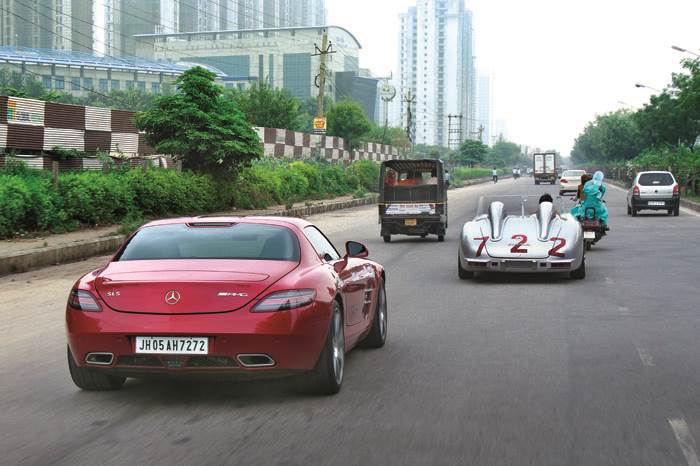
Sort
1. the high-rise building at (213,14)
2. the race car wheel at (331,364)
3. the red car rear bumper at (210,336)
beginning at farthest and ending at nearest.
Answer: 1. the high-rise building at (213,14)
2. the race car wheel at (331,364)
3. the red car rear bumper at (210,336)

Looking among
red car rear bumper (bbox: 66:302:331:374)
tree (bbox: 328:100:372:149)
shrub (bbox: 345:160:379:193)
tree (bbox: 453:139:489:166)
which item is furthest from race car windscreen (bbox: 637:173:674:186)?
tree (bbox: 453:139:489:166)

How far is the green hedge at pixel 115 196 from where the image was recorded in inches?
747

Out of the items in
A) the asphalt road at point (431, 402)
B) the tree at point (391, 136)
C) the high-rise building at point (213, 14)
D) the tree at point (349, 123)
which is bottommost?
the asphalt road at point (431, 402)

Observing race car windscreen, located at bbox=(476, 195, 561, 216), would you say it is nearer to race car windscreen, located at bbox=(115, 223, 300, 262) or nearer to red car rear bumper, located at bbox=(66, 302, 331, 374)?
race car windscreen, located at bbox=(115, 223, 300, 262)

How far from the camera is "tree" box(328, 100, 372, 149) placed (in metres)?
64.9

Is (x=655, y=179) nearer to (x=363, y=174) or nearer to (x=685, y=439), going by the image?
(x=363, y=174)

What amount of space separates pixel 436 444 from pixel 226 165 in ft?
86.1

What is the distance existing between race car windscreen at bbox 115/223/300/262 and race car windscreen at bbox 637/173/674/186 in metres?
30.5

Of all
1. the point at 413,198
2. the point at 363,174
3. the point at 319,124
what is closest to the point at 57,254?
the point at 413,198

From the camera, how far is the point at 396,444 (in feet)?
17.4

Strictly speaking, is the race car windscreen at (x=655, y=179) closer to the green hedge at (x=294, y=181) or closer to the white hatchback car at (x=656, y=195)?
the white hatchback car at (x=656, y=195)

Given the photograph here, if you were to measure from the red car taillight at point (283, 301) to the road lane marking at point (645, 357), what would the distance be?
308 cm

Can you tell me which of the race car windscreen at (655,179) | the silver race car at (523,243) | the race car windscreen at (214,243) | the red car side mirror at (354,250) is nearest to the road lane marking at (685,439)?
the race car windscreen at (214,243)

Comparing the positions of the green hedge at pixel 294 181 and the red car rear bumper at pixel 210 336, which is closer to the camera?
the red car rear bumper at pixel 210 336
